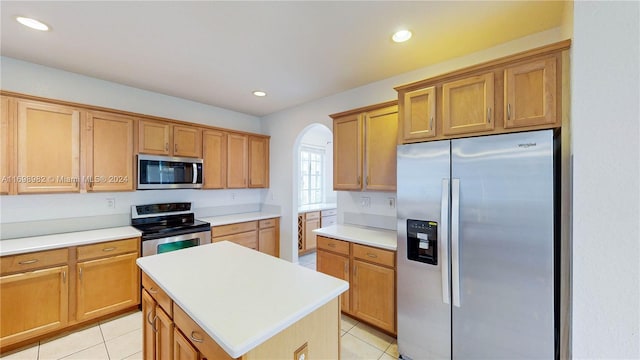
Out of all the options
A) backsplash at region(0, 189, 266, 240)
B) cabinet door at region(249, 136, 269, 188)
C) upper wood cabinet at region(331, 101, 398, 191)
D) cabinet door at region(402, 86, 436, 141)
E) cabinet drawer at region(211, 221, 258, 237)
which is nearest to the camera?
cabinet door at region(402, 86, 436, 141)

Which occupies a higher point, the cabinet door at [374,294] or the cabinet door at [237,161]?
the cabinet door at [237,161]

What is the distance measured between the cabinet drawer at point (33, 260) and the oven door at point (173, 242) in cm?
63

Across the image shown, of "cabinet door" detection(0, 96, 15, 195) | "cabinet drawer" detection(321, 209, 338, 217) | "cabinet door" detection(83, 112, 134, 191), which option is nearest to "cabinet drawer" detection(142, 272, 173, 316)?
"cabinet door" detection(83, 112, 134, 191)

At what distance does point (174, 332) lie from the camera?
50.1 inches

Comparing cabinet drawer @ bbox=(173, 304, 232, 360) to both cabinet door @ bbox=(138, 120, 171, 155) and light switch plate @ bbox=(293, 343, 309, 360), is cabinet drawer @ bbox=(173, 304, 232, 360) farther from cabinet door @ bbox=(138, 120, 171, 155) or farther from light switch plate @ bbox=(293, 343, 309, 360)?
cabinet door @ bbox=(138, 120, 171, 155)

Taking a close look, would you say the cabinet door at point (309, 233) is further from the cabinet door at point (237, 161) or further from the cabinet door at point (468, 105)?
the cabinet door at point (468, 105)

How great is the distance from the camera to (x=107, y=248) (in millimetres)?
2549

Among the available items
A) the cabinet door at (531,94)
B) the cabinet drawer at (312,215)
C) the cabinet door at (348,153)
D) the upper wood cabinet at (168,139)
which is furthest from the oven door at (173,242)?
the cabinet door at (531,94)

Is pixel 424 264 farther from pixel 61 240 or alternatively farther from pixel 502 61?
→ pixel 61 240

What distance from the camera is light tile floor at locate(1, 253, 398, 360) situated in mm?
2127

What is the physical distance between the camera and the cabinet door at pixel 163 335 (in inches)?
51.4

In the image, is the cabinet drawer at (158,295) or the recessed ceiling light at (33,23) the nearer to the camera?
the cabinet drawer at (158,295)

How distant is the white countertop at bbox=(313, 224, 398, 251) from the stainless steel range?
1.61 m

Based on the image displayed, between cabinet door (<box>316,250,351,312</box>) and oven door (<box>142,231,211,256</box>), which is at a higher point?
oven door (<box>142,231,211,256</box>)
